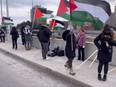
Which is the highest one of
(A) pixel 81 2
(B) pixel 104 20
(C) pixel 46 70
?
(A) pixel 81 2

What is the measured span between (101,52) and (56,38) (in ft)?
30.7

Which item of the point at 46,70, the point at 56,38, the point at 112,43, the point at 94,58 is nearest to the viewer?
the point at 112,43

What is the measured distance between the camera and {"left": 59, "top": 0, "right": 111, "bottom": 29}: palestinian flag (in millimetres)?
9297

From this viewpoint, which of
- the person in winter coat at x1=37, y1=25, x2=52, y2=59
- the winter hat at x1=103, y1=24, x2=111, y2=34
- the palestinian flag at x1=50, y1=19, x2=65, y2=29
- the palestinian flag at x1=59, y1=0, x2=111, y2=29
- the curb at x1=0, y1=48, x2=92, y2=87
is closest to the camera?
the winter hat at x1=103, y1=24, x2=111, y2=34

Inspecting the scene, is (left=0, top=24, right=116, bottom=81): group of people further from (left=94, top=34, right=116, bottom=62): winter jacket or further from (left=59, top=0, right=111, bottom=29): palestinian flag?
(left=59, top=0, right=111, bottom=29): palestinian flag

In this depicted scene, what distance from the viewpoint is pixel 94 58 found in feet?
41.4

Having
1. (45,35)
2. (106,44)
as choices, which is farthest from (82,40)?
(106,44)

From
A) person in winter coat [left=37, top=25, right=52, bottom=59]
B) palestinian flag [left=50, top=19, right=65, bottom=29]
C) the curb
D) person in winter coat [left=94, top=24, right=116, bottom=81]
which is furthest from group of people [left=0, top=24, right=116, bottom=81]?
palestinian flag [left=50, top=19, right=65, bottom=29]

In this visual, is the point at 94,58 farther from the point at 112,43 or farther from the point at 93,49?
the point at 112,43

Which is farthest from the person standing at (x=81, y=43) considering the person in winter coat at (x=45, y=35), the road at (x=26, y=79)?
the road at (x=26, y=79)

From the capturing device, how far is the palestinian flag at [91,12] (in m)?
9.30

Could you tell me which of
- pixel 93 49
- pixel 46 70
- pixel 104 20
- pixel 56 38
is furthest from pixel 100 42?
pixel 56 38

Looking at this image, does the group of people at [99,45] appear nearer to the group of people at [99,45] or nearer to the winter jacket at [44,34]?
the group of people at [99,45]

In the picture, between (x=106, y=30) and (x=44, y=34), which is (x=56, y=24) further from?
(x=106, y=30)
